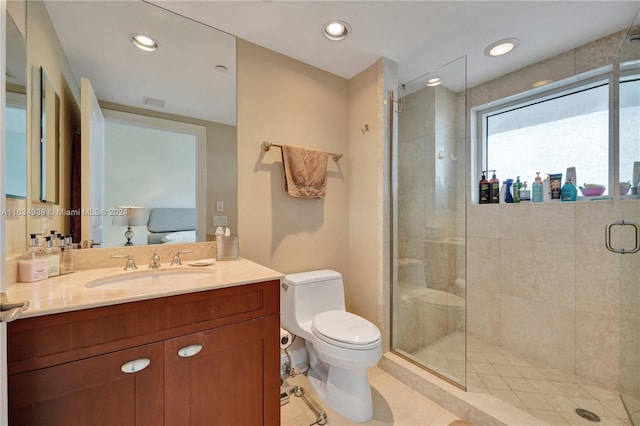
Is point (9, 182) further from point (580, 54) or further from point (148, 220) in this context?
point (580, 54)

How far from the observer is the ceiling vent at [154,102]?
146cm

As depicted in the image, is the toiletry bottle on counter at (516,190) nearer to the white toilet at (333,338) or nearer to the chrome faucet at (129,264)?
the white toilet at (333,338)

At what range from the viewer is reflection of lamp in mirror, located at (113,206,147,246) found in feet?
4.55

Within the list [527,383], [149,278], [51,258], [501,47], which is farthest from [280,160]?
[527,383]

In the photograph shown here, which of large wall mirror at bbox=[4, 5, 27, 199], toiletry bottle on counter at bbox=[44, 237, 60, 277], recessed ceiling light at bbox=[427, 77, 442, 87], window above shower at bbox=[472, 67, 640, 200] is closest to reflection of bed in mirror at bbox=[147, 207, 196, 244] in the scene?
toiletry bottle on counter at bbox=[44, 237, 60, 277]

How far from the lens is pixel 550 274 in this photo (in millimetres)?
1899

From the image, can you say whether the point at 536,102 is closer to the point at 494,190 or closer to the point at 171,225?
the point at 494,190

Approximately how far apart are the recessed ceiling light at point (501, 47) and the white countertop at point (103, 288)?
81.2 inches

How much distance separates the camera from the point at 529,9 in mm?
1479

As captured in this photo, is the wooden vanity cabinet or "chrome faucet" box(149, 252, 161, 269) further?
"chrome faucet" box(149, 252, 161, 269)

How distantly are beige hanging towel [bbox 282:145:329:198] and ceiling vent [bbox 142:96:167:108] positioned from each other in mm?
742

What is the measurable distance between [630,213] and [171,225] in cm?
256

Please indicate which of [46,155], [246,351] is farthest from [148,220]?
[246,351]

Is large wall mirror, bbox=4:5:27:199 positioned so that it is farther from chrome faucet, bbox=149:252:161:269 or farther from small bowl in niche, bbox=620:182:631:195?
small bowl in niche, bbox=620:182:631:195
